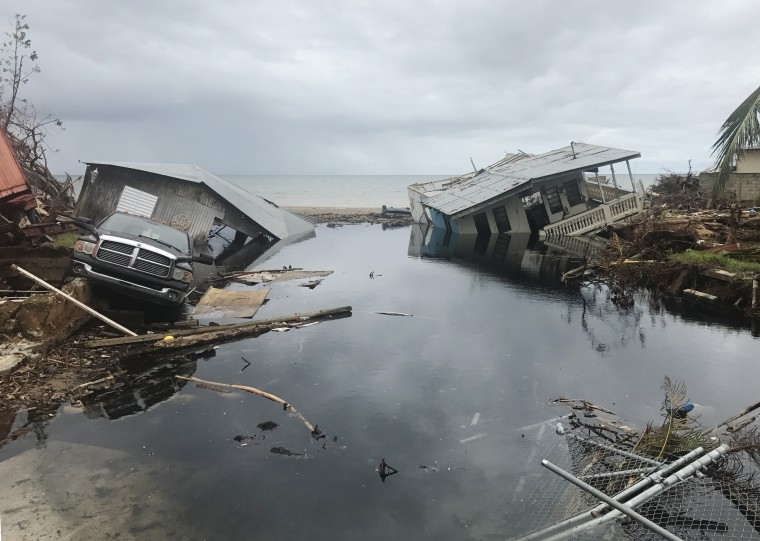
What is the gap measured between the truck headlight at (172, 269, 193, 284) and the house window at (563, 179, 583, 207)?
1114 inches

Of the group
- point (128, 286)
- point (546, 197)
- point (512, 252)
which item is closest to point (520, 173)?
point (546, 197)

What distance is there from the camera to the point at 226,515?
18.1 feet

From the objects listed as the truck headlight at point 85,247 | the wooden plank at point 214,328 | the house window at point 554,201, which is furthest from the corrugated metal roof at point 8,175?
the house window at point 554,201

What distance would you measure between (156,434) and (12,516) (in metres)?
2.09

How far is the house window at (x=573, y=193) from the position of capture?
3347 cm

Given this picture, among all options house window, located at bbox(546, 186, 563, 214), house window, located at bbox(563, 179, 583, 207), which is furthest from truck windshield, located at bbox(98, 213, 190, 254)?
Answer: house window, located at bbox(563, 179, 583, 207)

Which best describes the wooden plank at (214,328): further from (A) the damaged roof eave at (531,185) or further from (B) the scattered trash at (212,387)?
(A) the damaged roof eave at (531,185)

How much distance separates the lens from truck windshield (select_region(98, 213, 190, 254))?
501 inches

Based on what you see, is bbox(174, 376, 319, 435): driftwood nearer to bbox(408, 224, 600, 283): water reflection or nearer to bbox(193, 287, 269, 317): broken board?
bbox(193, 287, 269, 317): broken board

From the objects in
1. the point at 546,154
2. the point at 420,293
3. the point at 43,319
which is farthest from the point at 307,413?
the point at 546,154

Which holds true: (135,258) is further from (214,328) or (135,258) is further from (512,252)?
(512,252)

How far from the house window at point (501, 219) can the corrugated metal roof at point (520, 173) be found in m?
2.04

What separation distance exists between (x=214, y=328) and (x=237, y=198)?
61.5ft

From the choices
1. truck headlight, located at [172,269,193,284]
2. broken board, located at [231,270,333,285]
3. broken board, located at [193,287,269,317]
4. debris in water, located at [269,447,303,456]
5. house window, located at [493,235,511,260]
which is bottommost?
debris in water, located at [269,447,303,456]
